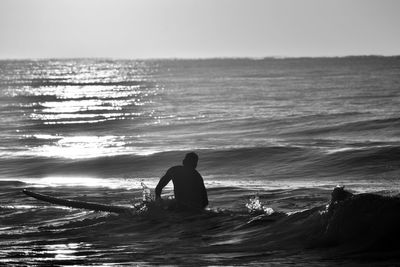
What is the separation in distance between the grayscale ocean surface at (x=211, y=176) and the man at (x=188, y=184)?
367mm

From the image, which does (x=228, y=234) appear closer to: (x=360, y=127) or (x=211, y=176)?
(x=211, y=176)

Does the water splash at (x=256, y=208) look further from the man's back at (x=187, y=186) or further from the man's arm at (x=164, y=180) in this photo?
the man's arm at (x=164, y=180)

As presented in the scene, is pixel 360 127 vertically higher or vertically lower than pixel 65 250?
higher

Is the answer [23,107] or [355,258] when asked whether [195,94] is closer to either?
[23,107]

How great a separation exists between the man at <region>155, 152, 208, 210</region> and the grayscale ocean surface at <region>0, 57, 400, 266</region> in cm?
37

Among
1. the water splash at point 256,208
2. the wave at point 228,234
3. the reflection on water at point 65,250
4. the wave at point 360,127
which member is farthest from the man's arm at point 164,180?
the wave at point 360,127

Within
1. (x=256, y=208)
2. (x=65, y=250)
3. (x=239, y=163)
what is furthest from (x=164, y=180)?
(x=239, y=163)

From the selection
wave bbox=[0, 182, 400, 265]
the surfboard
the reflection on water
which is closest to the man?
wave bbox=[0, 182, 400, 265]

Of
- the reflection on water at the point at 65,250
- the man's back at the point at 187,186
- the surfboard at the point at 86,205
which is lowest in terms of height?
the reflection on water at the point at 65,250

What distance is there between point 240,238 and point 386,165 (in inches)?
536

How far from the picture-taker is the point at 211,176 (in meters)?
25.3

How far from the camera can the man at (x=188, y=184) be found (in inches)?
613

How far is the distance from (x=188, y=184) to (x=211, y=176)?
9.70m

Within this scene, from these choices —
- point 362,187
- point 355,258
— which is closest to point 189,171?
point 355,258
